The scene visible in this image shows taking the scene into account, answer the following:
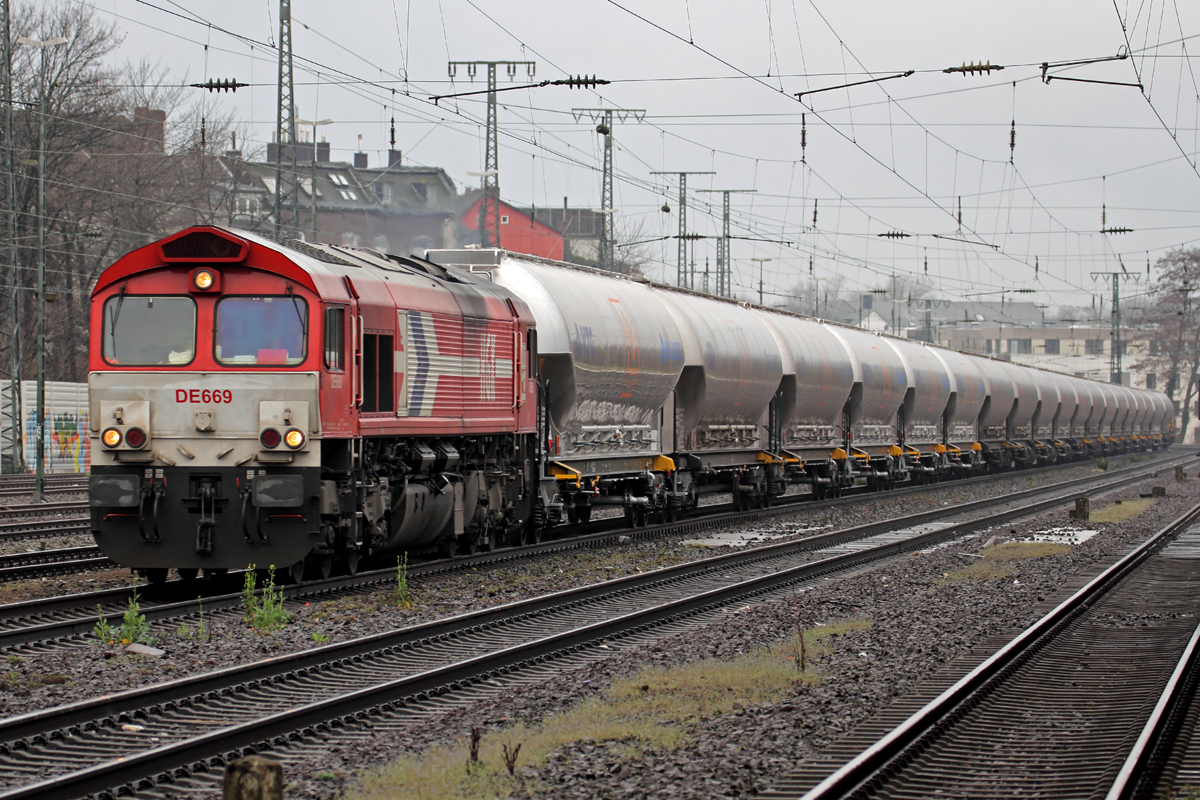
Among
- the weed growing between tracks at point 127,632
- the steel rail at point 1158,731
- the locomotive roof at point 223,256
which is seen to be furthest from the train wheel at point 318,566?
the steel rail at point 1158,731

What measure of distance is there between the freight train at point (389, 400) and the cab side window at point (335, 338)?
0.03 meters

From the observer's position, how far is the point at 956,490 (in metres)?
38.0

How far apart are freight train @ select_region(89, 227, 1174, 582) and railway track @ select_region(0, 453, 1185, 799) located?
8.17ft

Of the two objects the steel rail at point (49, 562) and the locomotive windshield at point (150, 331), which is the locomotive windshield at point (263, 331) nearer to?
the locomotive windshield at point (150, 331)

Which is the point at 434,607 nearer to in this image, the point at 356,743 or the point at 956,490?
the point at 356,743

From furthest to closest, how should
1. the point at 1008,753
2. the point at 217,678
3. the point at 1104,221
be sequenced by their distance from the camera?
the point at 1104,221
the point at 217,678
the point at 1008,753

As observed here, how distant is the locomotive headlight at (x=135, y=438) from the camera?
13039 mm

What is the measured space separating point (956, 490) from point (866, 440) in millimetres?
5663

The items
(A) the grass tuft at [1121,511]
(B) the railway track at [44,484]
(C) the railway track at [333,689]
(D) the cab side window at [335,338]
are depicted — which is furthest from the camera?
(B) the railway track at [44,484]

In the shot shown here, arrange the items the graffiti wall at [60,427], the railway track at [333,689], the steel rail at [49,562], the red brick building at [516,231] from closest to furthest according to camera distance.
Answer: the railway track at [333,689] < the steel rail at [49,562] < the graffiti wall at [60,427] < the red brick building at [516,231]

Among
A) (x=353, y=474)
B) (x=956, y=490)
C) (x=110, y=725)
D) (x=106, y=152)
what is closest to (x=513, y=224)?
(x=106, y=152)

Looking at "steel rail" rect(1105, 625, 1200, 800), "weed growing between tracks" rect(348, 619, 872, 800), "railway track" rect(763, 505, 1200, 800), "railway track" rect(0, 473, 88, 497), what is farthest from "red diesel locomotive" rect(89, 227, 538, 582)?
"railway track" rect(0, 473, 88, 497)

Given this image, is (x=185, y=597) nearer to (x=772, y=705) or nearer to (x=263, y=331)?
(x=263, y=331)

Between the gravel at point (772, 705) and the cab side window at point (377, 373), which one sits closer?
the gravel at point (772, 705)
